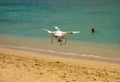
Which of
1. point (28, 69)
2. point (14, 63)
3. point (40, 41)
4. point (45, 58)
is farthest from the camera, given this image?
point (40, 41)

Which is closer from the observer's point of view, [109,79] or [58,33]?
[109,79]

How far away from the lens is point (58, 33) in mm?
17078

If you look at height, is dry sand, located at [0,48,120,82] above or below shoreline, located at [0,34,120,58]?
below

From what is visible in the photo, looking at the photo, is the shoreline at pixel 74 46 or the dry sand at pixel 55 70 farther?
the shoreline at pixel 74 46

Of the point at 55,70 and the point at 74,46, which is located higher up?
the point at 74,46

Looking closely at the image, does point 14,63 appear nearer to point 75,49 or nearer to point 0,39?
point 75,49

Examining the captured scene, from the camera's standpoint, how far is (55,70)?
11352 millimetres

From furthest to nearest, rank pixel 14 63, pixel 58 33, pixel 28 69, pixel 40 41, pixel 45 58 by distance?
pixel 40 41
pixel 58 33
pixel 45 58
pixel 14 63
pixel 28 69

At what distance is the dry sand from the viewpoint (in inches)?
398

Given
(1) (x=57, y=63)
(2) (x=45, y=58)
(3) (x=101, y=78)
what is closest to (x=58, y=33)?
(2) (x=45, y=58)

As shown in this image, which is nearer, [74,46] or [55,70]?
[55,70]

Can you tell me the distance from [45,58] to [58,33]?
9.97ft

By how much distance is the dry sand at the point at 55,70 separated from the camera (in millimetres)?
10102

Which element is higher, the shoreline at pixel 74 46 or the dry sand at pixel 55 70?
the shoreline at pixel 74 46
